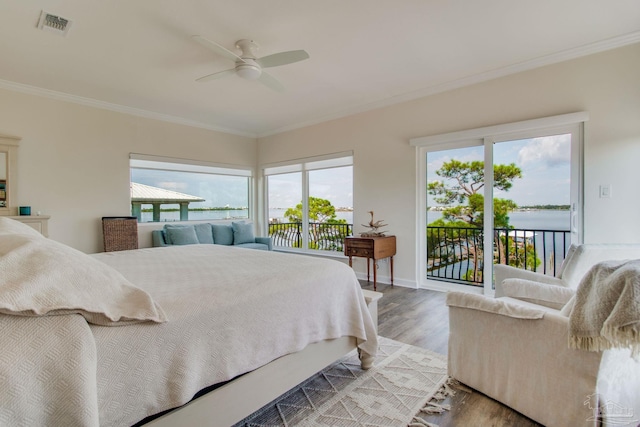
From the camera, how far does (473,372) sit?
177 cm

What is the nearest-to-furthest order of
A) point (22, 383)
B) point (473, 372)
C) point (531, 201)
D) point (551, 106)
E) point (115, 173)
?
point (22, 383)
point (473, 372)
point (551, 106)
point (531, 201)
point (115, 173)

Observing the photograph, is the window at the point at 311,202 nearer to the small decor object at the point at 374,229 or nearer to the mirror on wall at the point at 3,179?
the small decor object at the point at 374,229

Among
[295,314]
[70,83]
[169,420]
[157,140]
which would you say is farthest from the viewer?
[157,140]

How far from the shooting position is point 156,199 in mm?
4941

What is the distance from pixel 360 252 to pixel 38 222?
157 inches

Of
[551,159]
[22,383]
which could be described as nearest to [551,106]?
[551,159]

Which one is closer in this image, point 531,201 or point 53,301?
point 53,301

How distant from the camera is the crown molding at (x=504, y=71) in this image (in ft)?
8.98

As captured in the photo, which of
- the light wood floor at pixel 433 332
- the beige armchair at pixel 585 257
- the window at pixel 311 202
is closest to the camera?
the light wood floor at pixel 433 332

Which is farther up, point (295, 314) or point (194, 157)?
point (194, 157)

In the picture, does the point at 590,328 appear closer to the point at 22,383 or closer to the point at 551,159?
the point at 22,383

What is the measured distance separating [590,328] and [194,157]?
5401mm

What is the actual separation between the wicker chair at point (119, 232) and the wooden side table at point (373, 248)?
10.1 feet

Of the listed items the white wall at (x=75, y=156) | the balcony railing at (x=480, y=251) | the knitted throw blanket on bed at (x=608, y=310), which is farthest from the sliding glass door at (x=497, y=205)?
the white wall at (x=75, y=156)
